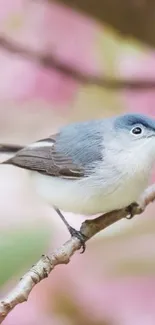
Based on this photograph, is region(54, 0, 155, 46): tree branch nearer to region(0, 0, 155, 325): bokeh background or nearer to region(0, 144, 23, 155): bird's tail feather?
region(0, 0, 155, 325): bokeh background

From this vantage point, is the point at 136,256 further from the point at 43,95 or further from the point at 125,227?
the point at 43,95

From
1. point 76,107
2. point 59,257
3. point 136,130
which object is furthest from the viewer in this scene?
point 76,107

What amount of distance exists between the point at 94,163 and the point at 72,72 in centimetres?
9

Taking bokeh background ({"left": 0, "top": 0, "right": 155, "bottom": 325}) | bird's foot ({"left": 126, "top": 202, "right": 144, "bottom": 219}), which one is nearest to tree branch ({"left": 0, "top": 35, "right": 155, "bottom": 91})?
bokeh background ({"left": 0, "top": 0, "right": 155, "bottom": 325})

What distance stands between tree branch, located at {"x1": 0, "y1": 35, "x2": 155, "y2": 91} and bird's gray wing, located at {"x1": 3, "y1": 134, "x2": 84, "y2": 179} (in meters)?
Answer: 0.06

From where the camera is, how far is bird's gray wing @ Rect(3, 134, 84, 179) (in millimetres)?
609

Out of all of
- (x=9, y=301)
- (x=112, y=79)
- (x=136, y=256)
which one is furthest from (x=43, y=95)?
(x=9, y=301)

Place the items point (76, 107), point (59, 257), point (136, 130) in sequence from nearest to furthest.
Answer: point (59, 257)
point (136, 130)
point (76, 107)

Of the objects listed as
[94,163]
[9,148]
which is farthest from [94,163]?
[9,148]

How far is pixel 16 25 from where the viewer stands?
0.69m

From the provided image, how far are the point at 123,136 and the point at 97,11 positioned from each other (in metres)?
0.11

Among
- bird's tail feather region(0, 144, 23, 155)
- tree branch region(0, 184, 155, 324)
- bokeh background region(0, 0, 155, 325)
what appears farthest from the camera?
bird's tail feather region(0, 144, 23, 155)

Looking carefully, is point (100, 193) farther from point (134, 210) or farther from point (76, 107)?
point (76, 107)

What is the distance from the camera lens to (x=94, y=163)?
587 mm
